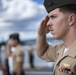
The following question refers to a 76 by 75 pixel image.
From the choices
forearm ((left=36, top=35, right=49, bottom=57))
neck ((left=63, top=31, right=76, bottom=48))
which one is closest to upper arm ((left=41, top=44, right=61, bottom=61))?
forearm ((left=36, top=35, right=49, bottom=57))

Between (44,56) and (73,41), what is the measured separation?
459mm

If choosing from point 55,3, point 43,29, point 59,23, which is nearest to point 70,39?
point 59,23

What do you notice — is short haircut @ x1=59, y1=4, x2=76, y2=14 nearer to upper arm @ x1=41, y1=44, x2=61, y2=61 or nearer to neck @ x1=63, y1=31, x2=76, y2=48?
neck @ x1=63, y1=31, x2=76, y2=48

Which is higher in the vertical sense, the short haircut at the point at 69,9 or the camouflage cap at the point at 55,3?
the camouflage cap at the point at 55,3

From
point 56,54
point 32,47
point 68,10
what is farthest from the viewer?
point 32,47

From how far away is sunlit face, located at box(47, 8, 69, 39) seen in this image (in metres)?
1.83

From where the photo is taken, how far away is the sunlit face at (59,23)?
6.01 ft

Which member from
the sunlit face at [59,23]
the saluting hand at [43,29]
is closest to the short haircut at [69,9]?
the sunlit face at [59,23]

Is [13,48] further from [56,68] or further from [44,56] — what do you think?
[56,68]

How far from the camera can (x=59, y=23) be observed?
72.6 inches

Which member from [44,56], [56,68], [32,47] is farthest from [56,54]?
[32,47]

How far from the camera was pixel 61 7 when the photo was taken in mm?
1841

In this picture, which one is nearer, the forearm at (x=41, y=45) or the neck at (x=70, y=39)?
the neck at (x=70, y=39)

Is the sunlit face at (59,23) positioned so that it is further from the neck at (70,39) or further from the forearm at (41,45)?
the forearm at (41,45)
